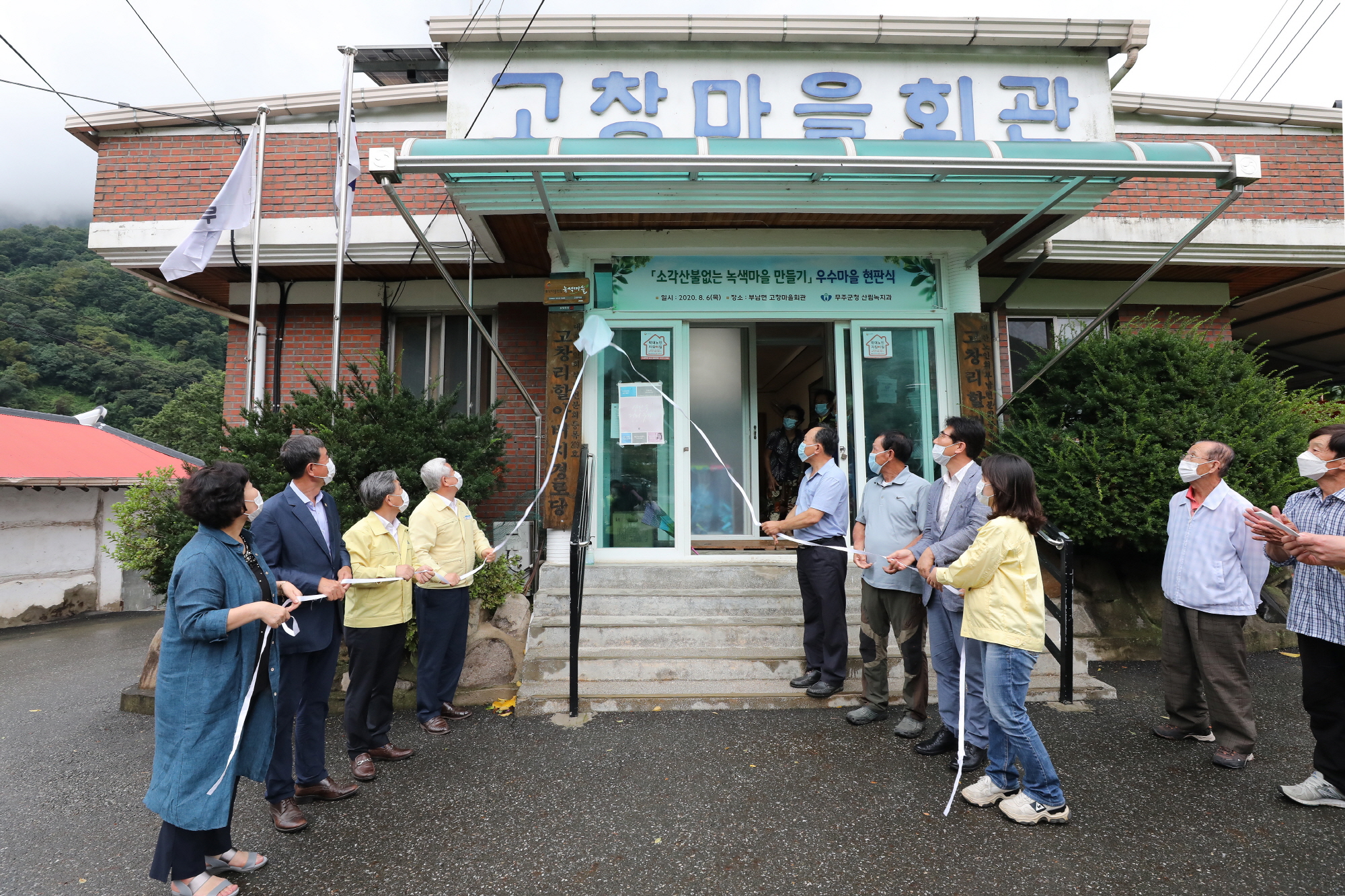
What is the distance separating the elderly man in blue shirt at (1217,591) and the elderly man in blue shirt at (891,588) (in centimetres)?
141

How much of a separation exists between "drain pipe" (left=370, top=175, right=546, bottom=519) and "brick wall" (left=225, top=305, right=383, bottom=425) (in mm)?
1242

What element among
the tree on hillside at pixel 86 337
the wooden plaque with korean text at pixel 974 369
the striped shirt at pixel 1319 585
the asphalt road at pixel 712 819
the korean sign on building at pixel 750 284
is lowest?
the asphalt road at pixel 712 819

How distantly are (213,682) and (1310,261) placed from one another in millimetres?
10135

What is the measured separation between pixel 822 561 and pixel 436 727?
2.62m

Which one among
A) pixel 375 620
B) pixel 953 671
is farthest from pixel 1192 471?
pixel 375 620

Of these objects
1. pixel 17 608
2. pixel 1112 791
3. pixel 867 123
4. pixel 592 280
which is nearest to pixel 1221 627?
pixel 1112 791

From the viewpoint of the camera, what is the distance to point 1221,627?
141 inches

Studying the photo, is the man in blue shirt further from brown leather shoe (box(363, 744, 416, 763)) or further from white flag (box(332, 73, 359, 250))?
white flag (box(332, 73, 359, 250))

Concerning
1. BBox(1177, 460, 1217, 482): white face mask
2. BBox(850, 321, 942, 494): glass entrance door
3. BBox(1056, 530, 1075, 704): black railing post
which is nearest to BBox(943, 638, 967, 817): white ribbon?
BBox(1056, 530, 1075, 704): black railing post

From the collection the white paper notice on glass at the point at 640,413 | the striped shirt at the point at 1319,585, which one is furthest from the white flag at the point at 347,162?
the striped shirt at the point at 1319,585

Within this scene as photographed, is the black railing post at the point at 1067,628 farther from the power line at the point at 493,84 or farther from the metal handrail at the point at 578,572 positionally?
the power line at the point at 493,84

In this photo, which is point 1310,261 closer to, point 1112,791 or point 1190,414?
point 1190,414

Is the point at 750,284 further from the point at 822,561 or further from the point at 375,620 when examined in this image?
the point at 375,620

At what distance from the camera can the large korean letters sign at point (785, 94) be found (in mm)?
5984
